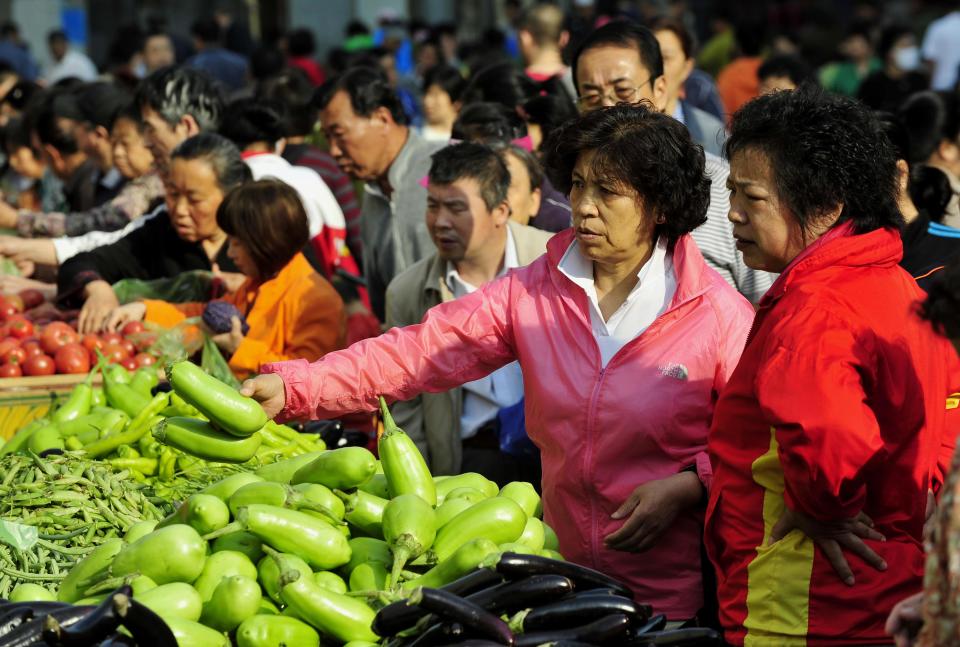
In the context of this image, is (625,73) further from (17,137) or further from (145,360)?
(17,137)

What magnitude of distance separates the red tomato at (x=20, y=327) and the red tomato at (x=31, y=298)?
40 centimetres

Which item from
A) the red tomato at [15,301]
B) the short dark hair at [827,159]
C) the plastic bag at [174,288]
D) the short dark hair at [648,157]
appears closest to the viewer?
the short dark hair at [827,159]

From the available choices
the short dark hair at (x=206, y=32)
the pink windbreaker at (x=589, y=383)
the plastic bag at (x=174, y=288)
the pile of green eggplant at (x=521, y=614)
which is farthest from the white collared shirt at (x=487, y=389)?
the short dark hair at (x=206, y=32)

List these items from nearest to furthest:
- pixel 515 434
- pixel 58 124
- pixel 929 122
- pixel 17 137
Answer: pixel 515 434 < pixel 929 122 < pixel 58 124 < pixel 17 137

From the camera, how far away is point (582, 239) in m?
3.48

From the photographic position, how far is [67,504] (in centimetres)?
373

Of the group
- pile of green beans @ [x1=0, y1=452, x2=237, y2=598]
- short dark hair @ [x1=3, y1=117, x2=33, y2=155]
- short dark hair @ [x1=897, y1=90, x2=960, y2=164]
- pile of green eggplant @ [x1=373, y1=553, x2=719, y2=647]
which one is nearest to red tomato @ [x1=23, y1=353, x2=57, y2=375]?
pile of green beans @ [x1=0, y1=452, x2=237, y2=598]

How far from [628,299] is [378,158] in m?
3.08

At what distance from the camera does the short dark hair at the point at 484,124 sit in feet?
19.7

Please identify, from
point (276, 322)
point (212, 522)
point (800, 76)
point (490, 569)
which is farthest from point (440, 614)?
point (800, 76)

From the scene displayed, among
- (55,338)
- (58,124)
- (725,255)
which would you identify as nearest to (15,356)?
(55,338)

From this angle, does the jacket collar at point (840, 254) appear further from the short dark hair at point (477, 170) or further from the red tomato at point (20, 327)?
the red tomato at point (20, 327)

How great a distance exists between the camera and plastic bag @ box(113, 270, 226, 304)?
6090mm

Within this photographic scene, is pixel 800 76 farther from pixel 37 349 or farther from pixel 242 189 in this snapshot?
pixel 37 349
